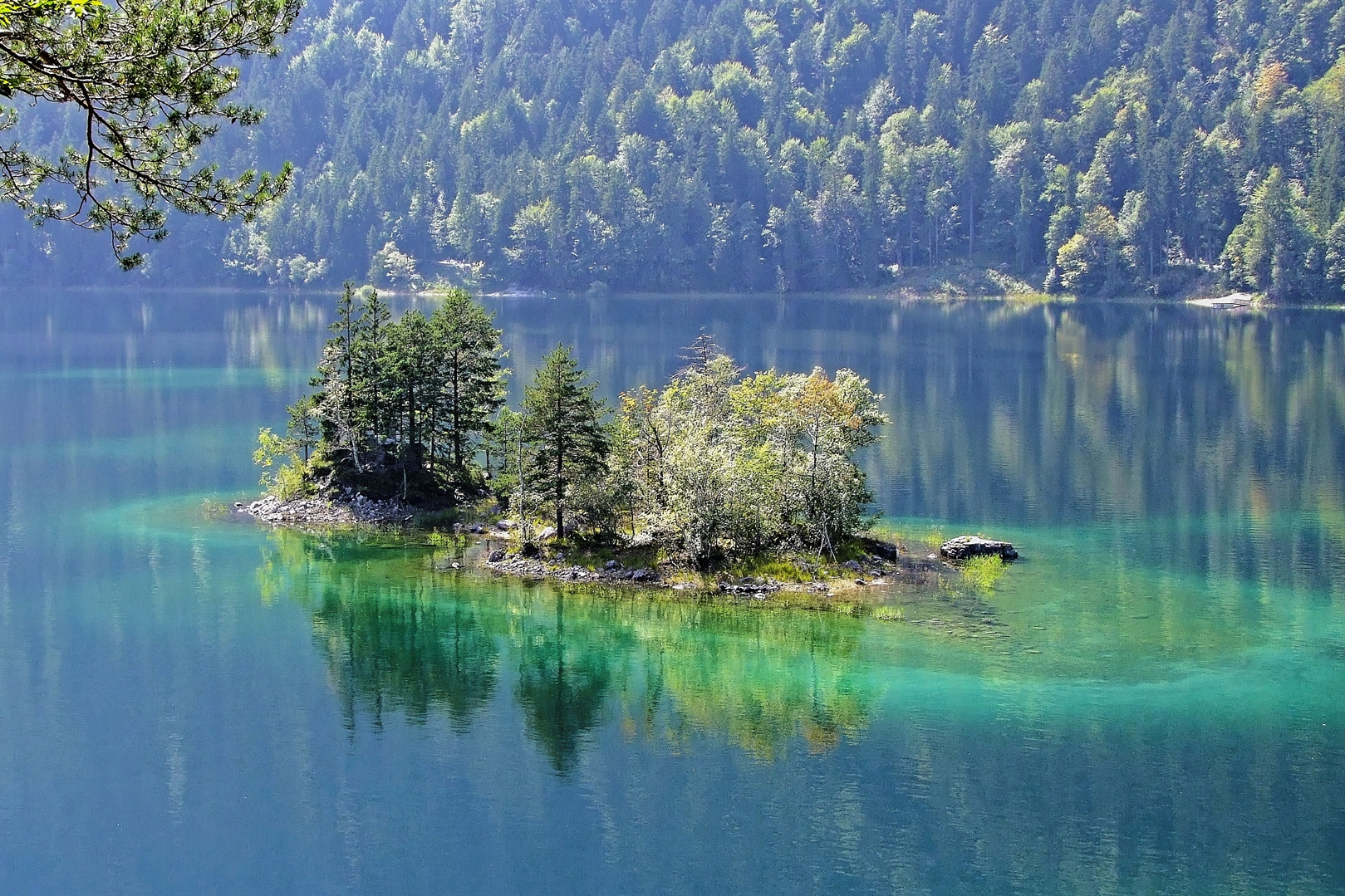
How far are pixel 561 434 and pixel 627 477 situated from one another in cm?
349

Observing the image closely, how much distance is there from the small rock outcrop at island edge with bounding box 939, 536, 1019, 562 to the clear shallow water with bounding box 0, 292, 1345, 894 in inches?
66.3

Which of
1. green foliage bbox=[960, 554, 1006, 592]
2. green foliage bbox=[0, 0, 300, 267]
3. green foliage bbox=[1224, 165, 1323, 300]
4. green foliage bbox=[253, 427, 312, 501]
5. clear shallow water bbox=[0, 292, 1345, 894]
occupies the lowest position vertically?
clear shallow water bbox=[0, 292, 1345, 894]

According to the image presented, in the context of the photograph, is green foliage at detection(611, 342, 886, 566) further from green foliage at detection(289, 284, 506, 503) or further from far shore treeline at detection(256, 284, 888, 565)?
green foliage at detection(289, 284, 506, 503)

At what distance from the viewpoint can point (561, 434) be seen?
195 feet

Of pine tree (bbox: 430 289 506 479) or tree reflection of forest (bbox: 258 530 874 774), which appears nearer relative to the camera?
tree reflection of forest (bbox: 258 530 874 774)

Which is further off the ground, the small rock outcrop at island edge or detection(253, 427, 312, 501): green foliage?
detection(253, 427, 312, 501): green foliage

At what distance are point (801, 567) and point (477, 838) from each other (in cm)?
2487

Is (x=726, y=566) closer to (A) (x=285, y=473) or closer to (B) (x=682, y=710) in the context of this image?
(B) (x=682, y=710)

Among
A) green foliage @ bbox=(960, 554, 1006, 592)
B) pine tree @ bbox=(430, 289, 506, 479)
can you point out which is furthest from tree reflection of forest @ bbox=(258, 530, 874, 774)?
pine tree @ bbox=(430, 289, 506, 479)

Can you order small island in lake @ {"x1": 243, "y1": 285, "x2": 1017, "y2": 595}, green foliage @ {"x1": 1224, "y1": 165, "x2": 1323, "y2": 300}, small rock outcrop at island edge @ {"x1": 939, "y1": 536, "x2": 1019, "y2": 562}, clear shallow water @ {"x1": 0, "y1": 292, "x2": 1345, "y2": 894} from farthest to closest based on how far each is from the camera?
green foliage @ {"x1": 1224, "y1": 165, "x2": 1323, "y2": 300}, small rock outcrop at island edge @ {"x1": 939, "y1": 536, "x2": 1019, "y2": 562}, small island in lake @ {"x1": 243, "y1": 285, "x2": 1017, "y2": 595}, clear shallow water @ {"x1": 0, "y1": 292, "x2": 1345, "y2": 894}

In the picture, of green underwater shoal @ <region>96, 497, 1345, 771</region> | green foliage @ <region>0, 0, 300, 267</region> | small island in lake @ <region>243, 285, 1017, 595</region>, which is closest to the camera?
green foliage @ <region>0, 0, 300, 267</region>

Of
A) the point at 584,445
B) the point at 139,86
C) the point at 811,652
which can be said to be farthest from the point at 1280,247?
the point at 139,86

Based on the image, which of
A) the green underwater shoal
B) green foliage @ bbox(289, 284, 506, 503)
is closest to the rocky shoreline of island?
the green underwater shoal

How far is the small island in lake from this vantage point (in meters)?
57.6
